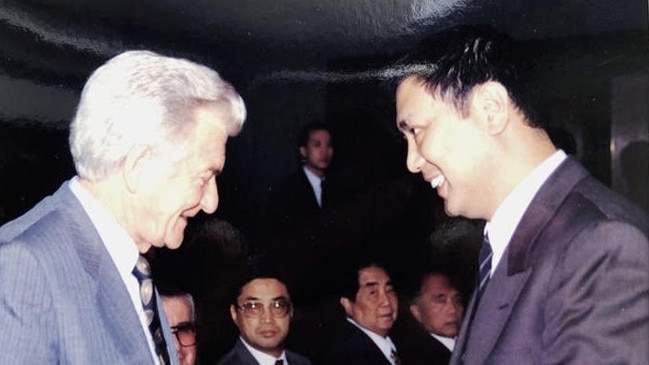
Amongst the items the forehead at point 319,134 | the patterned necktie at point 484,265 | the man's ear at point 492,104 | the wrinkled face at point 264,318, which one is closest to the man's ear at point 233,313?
the wrinkled face at point 264,318

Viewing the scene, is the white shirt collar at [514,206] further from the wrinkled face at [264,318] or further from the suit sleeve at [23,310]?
the suit sleeve at [23,310]

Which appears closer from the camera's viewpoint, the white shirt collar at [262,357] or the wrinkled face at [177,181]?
the wrinkled face at [177,181]

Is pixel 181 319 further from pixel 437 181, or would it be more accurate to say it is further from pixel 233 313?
pixel 437 181

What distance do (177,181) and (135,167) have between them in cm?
8

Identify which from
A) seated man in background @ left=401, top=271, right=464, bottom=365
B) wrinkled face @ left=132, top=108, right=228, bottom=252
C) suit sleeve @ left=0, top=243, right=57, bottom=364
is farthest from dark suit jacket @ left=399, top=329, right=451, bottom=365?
suit sleeve @ left=0, top=243, right=57, bottom=364

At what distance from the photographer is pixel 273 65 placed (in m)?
1.47

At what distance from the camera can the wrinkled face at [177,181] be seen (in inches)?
49.6

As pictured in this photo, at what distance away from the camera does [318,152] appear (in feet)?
4.73

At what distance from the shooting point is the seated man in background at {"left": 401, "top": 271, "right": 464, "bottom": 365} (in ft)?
4.48

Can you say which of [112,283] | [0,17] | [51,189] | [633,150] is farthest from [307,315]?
[0,17]

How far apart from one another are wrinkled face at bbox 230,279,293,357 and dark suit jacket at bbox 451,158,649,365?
36cm

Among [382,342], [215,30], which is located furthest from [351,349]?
[215,30]

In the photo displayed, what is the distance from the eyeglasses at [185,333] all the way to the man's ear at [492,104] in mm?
642

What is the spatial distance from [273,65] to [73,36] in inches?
15.0
